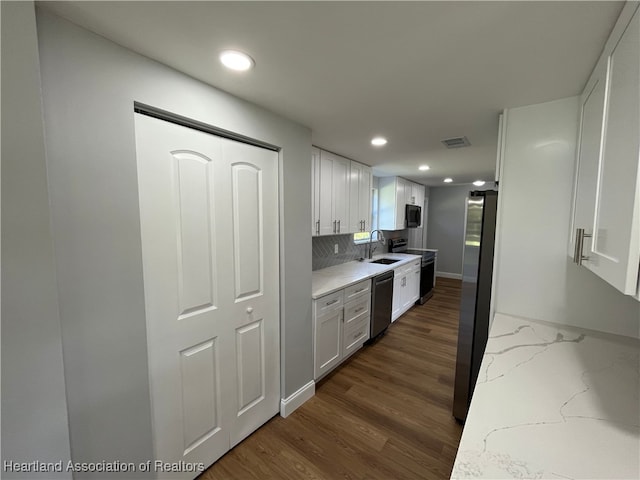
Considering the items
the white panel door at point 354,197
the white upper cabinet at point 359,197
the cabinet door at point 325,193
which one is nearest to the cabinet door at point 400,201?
A: the white upper cabinet at point 359,197

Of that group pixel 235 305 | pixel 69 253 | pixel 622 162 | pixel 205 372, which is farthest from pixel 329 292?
pixel 622 162

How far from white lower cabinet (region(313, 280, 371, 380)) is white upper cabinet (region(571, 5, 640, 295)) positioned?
176cm

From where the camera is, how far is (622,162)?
0.75 metres

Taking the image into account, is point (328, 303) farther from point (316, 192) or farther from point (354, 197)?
point (354, 197)

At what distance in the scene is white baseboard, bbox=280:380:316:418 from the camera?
6.71 feet

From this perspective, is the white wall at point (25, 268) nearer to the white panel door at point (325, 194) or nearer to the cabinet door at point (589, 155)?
the cabinet door at point (589, 155)

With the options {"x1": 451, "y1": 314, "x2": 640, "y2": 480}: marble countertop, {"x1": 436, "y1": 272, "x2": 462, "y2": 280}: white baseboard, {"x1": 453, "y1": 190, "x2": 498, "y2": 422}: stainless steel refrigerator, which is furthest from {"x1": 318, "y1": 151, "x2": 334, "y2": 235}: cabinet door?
{"x1": 436, "y1": 272, "x2": 462, "y2": 280}: white baseboard

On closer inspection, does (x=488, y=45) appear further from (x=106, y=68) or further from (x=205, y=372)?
(x=205, y=372)

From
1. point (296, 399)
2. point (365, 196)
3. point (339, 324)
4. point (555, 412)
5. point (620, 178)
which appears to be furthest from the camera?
point (365, 196)

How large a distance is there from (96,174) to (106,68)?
0.43m

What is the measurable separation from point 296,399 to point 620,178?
2275 mm

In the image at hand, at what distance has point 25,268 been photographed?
816mm

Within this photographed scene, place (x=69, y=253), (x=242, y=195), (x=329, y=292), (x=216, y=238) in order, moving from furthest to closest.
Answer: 1. (x=329, y=292)
2. (x=242, y=195)
3. (x=216, y=238)
4. (x=69, y=253)

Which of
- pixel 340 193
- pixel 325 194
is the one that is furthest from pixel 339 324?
pixel 340 193
